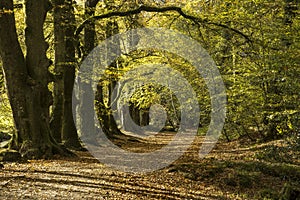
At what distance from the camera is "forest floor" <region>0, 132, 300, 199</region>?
7.47 m

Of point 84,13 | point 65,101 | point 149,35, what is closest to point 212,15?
point 84,13

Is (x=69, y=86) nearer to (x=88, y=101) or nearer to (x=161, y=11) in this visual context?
(x=88, y=101)

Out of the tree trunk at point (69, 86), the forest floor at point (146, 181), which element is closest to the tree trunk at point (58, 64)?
the tree trunk at point (69, 86)

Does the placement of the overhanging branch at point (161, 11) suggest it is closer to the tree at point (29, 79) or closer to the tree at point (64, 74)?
the tree at point (64, 74)

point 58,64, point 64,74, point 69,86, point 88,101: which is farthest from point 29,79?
point 88,101

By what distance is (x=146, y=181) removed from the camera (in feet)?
30.6

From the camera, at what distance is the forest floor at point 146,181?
7.47 meters

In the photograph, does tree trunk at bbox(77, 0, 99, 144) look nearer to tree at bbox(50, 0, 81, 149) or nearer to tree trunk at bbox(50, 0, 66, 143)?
tree at bbox(50, 0, 81, 149)

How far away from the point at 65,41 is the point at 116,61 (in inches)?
200

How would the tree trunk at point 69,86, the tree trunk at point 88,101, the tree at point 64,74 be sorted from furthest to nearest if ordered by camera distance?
the tree trunk at point 88,101 < the tree trunk at point 69,86 < the tree at point 64,74

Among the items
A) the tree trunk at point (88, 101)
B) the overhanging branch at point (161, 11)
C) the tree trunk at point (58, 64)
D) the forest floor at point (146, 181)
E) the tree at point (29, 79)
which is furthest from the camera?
the tree trunk at point (88, 101)

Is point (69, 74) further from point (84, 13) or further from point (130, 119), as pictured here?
point (130, 119)

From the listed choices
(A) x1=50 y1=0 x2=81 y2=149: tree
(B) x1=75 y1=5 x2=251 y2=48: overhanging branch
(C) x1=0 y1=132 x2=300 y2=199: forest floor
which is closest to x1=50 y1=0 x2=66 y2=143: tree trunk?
(A) x1=50 y1=0 x2=81 y2=149: tree

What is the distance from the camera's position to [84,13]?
13797 millimetres
